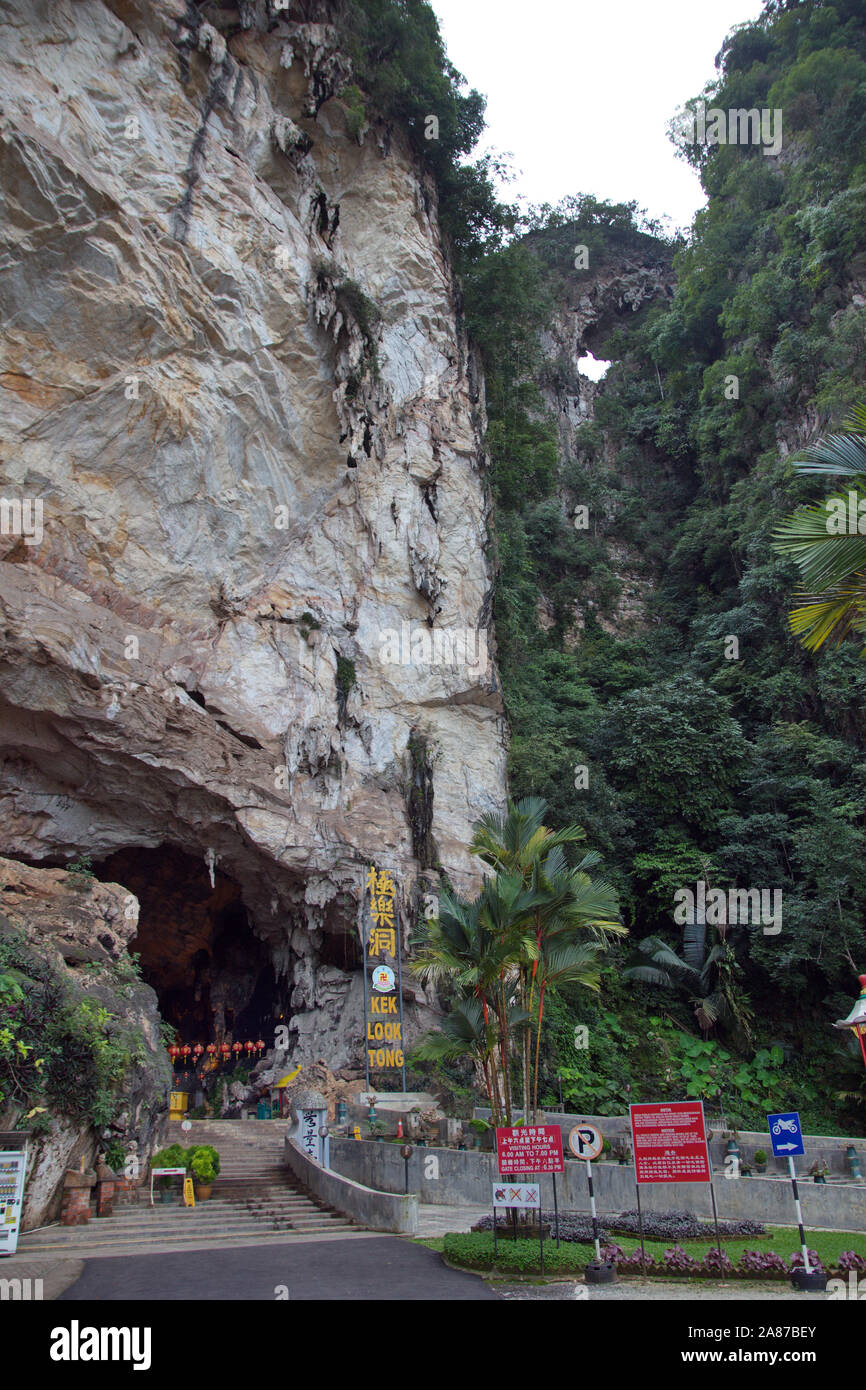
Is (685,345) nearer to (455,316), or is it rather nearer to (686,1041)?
(455,316)

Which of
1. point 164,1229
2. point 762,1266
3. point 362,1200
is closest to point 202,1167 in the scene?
point 164,1229

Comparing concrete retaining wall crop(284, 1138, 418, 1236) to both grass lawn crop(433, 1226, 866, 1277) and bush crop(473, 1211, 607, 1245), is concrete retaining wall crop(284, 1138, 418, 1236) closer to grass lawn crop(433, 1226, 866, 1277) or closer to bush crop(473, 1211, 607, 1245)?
grass lawn crop(433, 1226, 866, 1277)

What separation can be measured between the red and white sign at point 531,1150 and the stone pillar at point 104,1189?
6.06 m

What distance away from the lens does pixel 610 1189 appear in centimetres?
1221

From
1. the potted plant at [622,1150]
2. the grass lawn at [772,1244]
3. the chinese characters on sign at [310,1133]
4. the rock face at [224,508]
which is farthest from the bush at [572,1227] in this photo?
the rock face at [224,508]

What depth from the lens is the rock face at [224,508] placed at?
1578cm

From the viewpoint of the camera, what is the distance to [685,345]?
37.1 m

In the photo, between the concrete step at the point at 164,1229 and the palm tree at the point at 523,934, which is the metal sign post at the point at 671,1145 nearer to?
the palm tree at the point at 523,934

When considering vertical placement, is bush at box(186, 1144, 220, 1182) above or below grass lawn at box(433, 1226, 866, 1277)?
below

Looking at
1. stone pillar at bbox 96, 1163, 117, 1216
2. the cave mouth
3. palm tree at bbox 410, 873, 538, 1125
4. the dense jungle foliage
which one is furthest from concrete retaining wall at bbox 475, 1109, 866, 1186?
the cave mouth

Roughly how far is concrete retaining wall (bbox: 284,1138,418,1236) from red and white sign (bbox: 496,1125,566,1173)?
2.60 metres

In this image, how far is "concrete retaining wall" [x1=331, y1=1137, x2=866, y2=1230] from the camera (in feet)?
36.7
